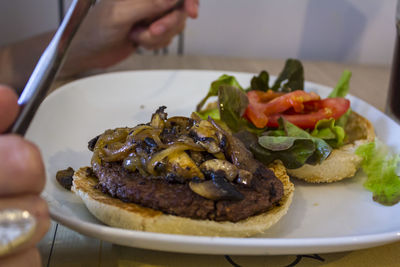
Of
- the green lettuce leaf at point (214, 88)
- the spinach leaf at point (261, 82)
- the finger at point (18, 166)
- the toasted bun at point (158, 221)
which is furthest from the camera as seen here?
the spinach leaf at point (261, 82)

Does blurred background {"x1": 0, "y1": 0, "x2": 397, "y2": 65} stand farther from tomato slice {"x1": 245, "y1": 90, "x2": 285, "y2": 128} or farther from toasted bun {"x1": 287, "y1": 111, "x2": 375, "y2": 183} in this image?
toasted bun {"x1": 287, "y1": 111, "x2": 375, "y2": 183}

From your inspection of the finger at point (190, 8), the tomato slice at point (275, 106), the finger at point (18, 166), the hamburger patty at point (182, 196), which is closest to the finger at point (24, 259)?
the finger at point (18, 166)

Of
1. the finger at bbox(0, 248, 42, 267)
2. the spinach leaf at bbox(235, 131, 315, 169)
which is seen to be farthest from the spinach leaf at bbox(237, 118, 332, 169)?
the finger at bbox(0, 248, 42, 267)

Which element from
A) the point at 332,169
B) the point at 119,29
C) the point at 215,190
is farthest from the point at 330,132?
the point at 119,29

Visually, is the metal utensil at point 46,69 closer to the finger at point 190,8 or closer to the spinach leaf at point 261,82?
the spinach leaf at point 261,82

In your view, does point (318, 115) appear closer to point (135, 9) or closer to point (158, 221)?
point (158, 221)

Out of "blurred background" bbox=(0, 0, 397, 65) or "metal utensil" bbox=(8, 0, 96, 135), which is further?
"blurred background" bbox=(0, 0, 397, 65)

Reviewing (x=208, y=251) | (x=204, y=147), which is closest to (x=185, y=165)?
(x=204, y=147)
